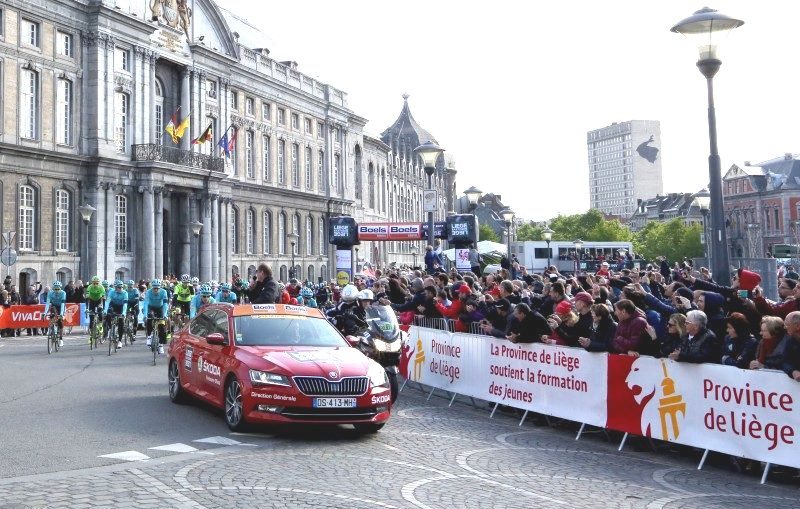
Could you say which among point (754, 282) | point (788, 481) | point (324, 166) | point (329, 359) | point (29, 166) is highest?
point (324, 166)

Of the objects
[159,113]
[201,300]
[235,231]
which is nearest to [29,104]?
[159,113]

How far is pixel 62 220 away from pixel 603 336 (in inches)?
1422

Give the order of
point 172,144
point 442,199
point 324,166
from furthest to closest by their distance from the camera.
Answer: point 442,199
point 324,166
point 172,144

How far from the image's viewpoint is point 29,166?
39.0m

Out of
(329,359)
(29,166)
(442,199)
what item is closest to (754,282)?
(329,359)

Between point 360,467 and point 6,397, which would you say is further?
point 6,397

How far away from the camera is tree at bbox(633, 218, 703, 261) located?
116 metres

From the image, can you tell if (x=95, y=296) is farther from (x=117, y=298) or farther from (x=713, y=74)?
(x=713, y=74)

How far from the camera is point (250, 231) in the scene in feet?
195

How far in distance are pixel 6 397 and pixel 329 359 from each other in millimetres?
6336

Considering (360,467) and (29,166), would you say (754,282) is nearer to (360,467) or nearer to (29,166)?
(360,467)

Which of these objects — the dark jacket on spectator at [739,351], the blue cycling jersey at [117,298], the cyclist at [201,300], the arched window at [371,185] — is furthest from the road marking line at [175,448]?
the arched window at [371,185]

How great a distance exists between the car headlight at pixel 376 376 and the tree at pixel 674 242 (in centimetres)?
10910

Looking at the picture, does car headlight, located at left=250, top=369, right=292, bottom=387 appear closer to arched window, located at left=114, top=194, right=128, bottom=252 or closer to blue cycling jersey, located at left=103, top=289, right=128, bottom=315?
blue cycling jersey, located at left=103, top=289, right=128, bottom=315
